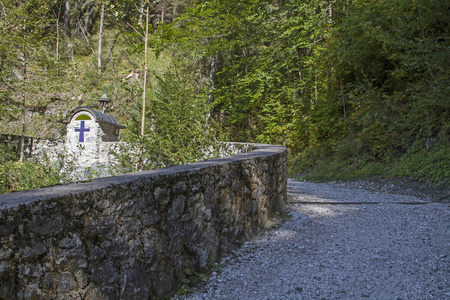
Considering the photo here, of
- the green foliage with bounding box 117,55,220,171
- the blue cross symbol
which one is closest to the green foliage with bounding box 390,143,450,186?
the green foliage with bounding box 117,55,220,171

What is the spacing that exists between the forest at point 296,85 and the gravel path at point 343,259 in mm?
2953

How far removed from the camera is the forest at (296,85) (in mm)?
7320

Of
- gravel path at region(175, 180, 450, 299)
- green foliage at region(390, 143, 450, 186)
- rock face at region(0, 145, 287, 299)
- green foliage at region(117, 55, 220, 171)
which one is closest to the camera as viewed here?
rock face at region(0, 145, 287, 299)

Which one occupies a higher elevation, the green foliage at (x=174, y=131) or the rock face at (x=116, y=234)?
the green foliage at (x=174, y=131)

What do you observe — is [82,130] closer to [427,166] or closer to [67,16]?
[427,166]

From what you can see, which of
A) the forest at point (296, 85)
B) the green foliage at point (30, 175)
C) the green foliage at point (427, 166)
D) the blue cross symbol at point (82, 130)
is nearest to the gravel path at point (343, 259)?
the green foliage at point (427, 166)

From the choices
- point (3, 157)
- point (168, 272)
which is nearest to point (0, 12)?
point (3, 157)

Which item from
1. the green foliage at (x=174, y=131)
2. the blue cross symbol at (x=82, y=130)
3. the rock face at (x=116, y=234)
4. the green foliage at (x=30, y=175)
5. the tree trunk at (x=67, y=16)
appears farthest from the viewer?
the tree trunk at (x=67, y=16)

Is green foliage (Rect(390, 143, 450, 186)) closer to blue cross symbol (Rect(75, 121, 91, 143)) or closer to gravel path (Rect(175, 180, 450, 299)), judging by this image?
gravel path (Rect(175, 180, 450, 299))

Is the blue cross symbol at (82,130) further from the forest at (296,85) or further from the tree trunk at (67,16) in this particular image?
the tree trunk at (67,16)

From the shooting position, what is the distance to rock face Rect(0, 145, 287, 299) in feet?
4.74

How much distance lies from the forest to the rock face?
4003 mm

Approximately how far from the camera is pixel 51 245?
1.54 metres

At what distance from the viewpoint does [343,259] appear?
316cm
